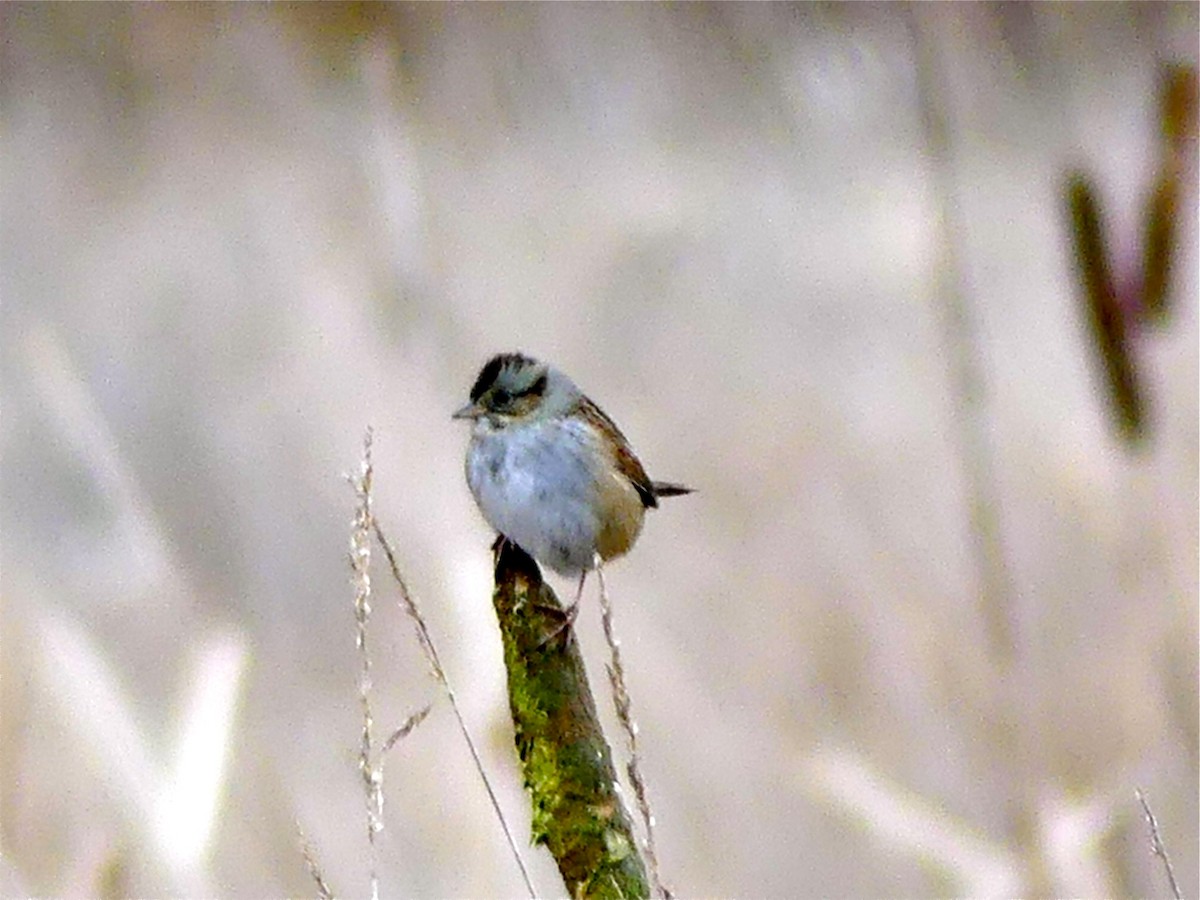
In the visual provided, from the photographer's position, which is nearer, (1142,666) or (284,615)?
(284,615)

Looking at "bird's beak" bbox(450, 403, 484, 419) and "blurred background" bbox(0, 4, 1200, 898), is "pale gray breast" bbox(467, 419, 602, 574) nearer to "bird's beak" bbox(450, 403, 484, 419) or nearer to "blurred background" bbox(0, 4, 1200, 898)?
"bird's beak" bbox(450, 403, 484, 419)

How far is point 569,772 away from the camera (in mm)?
719

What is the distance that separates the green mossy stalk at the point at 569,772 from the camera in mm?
686

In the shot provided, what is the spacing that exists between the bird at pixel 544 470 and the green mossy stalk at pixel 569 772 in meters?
0.50

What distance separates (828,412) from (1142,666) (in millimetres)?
569

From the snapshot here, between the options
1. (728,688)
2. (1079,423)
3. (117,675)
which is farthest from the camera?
(1079,423)

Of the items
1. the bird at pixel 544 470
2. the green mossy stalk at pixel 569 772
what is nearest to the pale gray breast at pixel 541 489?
the bird at pixel 544 470

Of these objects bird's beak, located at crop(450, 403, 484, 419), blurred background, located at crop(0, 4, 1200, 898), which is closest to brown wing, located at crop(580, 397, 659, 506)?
bird's beak, located at crop(450, 403, 484, 419)

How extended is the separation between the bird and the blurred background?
49cm

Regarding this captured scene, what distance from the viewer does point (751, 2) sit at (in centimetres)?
214

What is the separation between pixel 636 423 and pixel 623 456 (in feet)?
2.19

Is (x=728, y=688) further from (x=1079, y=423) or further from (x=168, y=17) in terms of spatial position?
(x=168, y=17)

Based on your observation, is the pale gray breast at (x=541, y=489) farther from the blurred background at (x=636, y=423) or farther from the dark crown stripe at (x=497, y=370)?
the blurred background at (x=636, y=423)

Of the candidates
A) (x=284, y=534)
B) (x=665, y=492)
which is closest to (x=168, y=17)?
(x=284, y=534)
